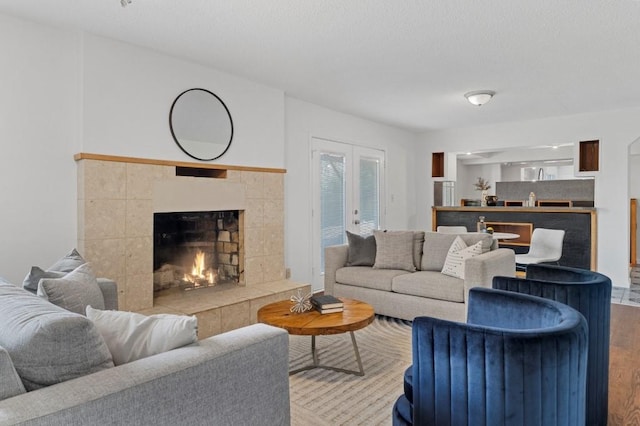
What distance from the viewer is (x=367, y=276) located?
4090 millimetres

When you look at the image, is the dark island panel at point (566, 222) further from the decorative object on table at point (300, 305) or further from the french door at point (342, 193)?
the decorative object on table at point (300, 305)

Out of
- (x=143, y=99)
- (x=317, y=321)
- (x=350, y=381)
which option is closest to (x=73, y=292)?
(x=317, y=321)

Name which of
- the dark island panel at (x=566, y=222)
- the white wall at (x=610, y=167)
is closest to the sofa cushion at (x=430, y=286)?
the dark island panel at (x=566, y=222)

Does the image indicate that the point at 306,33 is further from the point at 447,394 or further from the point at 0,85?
the point at 447,394

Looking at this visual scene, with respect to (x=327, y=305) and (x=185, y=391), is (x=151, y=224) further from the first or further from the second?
(x=185, y=391)

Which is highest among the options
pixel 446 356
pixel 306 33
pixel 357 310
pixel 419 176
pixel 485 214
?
pixel 306 33

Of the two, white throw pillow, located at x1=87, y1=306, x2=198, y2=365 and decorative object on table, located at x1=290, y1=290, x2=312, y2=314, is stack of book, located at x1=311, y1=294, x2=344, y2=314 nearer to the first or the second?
decorative object on table, located at x1=290, y1=290, x2=312, y2=314

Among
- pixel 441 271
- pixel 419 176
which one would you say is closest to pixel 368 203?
pixel 419 176

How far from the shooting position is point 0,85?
2.80 metres

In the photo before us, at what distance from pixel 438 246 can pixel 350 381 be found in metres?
1.93

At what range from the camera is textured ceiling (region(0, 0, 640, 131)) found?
269cm

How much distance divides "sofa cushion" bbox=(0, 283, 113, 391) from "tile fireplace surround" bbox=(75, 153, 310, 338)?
2061mm

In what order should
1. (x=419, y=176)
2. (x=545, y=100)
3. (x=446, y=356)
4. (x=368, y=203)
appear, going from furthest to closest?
(x=419, y=176) → (x=368, y=203) → (x=545, y=100) → (x=446, y=356)

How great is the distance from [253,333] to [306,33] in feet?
7.82
